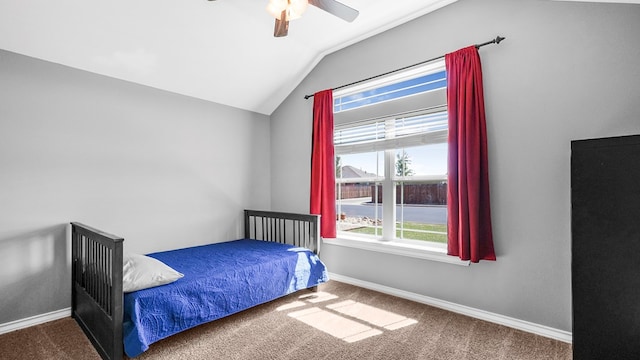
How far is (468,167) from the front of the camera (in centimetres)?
233

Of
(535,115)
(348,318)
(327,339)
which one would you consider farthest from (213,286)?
(535,115)

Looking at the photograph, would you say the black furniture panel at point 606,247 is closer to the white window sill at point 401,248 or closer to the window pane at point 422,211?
the white window sill at point 401,248

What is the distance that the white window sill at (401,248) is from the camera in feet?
8.42


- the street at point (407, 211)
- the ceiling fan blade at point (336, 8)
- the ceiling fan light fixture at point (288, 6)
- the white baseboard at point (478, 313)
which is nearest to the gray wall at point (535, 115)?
the white baseboard at point (478, 313)

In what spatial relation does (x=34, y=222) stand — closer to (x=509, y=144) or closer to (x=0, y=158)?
(x=0, y=158)

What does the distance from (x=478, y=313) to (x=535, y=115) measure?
155 cm

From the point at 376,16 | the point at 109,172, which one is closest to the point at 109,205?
the point at 109,172

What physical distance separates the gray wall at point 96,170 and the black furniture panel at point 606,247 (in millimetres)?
3200

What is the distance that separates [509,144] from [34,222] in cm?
366

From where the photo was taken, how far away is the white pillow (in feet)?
6.36

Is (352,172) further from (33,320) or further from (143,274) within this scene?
(33,320)

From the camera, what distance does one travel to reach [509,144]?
7.52 feet

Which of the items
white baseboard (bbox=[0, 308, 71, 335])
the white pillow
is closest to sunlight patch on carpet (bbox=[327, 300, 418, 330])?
the white pillow

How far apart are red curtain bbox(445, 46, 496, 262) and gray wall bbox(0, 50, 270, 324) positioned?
96.8 inches
